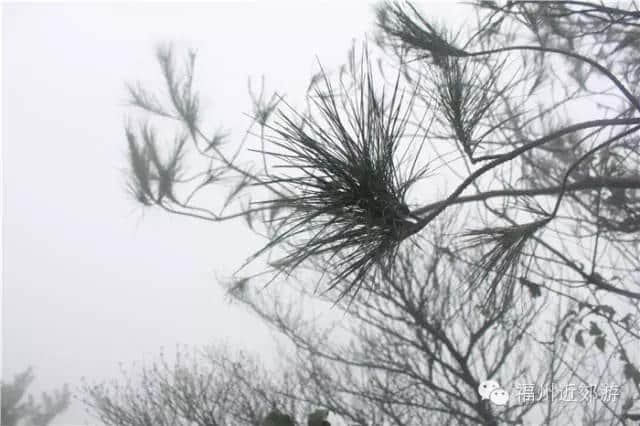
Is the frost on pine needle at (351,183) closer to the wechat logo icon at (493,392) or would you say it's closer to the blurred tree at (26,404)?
the wechat logo icon at (493,392)

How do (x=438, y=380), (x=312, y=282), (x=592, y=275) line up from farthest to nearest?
(x=312, y=282), (x=438, y=380), (x=592, y=275)

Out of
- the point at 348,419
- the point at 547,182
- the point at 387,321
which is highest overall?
the point at 547,182

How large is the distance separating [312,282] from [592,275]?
1.31 meters

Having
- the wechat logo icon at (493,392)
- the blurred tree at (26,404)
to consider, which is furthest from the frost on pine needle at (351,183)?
the blurred tree at (26,404)

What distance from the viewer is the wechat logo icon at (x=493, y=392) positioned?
5.57ft

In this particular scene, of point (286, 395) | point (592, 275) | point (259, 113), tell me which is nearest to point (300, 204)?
point (592, 275)

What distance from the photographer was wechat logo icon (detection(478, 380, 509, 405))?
1.70m

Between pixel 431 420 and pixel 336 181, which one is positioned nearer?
pixel 336 181

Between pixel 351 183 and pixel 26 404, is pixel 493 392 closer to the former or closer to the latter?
pixel 351 183

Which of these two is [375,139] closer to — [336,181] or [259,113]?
[336,181]

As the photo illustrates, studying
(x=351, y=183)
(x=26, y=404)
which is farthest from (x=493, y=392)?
(x=26, y=404)

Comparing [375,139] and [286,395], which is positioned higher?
[286,395]

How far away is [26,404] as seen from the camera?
2.58m

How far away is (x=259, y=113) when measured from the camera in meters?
1.46
